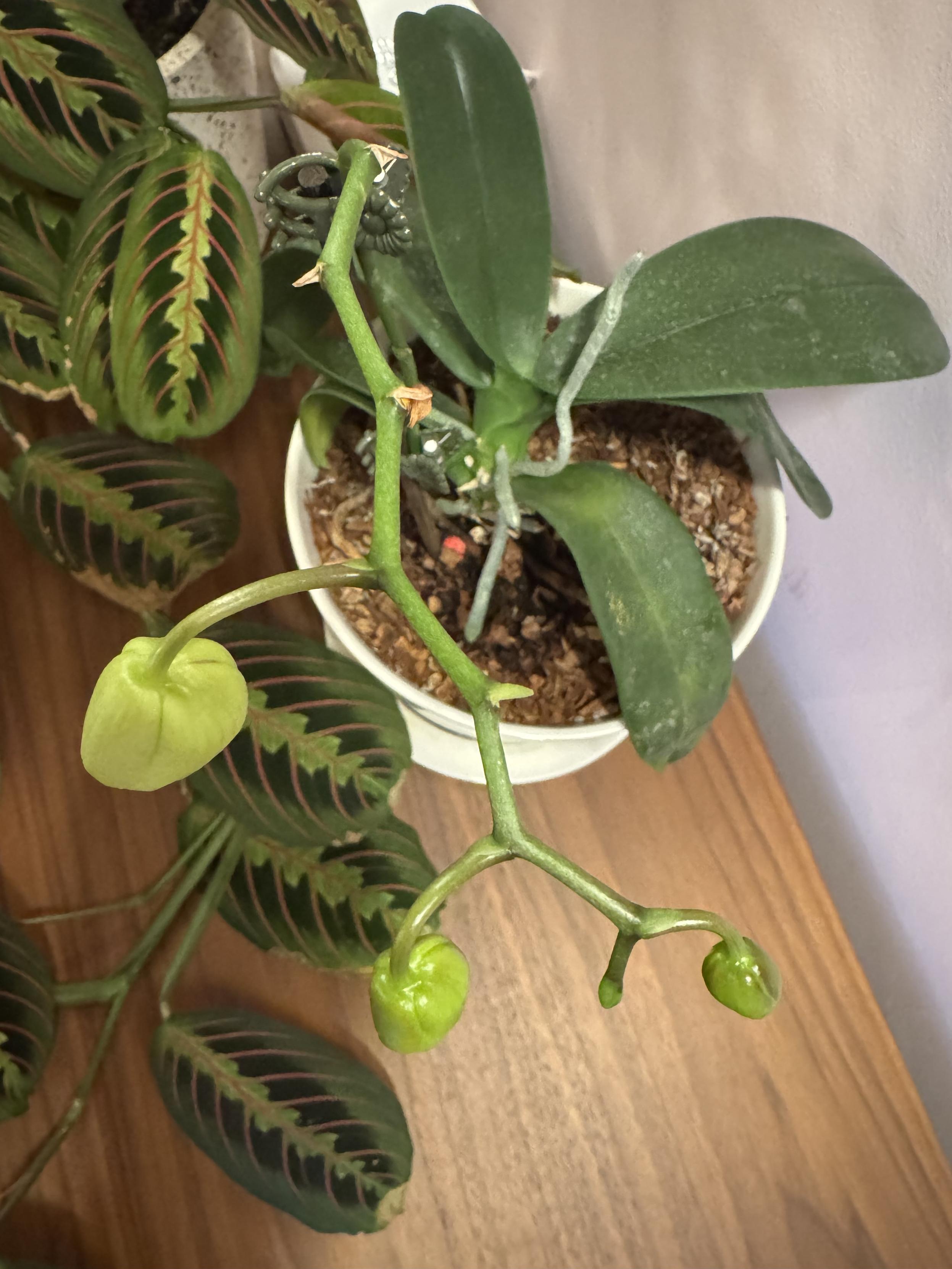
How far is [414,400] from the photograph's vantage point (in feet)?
1.02

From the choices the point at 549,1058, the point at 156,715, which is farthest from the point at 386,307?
the point at 549,1058

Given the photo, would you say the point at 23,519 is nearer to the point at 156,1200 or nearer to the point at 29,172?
the point at 29,172

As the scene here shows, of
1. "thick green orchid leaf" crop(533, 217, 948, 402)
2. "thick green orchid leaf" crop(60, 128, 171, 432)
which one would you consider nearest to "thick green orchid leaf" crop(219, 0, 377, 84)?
"thick green orchid leaf" crop(60, 128, 171, 432)

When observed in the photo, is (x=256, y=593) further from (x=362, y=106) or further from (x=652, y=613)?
(x=362, y=106)

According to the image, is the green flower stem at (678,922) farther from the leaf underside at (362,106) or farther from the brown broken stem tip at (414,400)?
the leaf underside at (362,106)

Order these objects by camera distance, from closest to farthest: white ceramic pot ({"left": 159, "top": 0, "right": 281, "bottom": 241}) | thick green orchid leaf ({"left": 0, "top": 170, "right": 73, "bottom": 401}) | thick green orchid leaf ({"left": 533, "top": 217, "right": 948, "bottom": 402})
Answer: thick green orchid leaf ({"left": 533, "top": 217, "right": 948, "bottom": 402}) → thick green orchid leaf ({"left": 0, "top": 170, "right": 73, "bottom": 401}) → white ceramic pot ({"left": 159, "top": 0, "right": 281, "bottom": 241})

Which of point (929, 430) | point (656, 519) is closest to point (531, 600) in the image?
point (656, 519)

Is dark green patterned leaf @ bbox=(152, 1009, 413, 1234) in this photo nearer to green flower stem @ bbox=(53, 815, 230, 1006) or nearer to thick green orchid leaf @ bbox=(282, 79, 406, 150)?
green flower stem @ bbox=(53, 815, 230, 1006)

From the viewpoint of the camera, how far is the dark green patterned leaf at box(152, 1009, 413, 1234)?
1.64ft

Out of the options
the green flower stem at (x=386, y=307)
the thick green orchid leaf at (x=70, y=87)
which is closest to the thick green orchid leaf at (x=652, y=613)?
the green flower stem at (x=386, y=307)

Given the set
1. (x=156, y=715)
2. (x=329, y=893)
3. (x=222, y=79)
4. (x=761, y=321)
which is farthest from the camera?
(x=222, y=79)

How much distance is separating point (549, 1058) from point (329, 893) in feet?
0.69

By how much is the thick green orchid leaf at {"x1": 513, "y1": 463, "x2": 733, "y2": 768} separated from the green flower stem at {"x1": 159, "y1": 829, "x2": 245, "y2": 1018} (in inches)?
11.2

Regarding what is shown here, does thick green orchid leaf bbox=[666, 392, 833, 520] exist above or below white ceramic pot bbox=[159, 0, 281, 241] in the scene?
below
